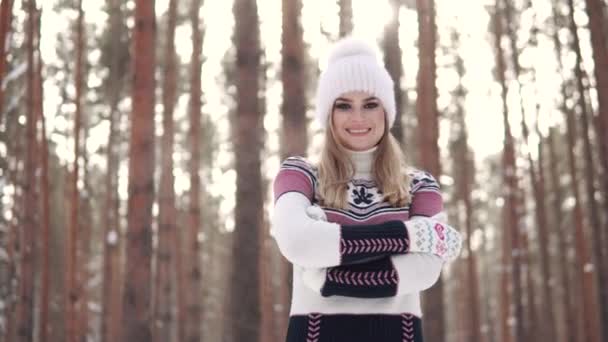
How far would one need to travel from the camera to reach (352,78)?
2.51 meters

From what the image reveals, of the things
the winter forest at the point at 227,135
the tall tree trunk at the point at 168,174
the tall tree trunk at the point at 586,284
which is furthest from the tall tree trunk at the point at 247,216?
the tall tree trunk at the point at 586,284

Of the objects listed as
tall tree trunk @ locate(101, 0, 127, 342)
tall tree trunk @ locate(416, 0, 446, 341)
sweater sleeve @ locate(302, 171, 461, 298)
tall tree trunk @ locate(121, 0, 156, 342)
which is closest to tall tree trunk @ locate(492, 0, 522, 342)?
tall tree trunk @ locate(416, 0, 446, 341)

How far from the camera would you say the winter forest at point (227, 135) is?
22.3 feet

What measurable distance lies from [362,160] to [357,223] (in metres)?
0.26

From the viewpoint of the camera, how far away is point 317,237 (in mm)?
2188

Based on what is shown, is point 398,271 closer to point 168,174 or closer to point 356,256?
point 356,256

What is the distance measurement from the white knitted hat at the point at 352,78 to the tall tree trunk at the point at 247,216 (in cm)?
438

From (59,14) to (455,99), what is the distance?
9531 millimetres

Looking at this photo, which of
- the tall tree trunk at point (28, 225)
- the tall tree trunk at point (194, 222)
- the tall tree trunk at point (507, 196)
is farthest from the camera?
the tall tree trunk at point (507, 196)

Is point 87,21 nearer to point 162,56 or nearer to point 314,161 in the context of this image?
point 162,56

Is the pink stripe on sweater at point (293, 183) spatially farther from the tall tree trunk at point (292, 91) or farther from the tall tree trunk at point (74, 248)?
the tall tree trunk at point (74, 248)

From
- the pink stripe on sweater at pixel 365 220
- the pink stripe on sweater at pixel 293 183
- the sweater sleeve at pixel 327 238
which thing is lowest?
the sweater sleeve at pixel 327 238

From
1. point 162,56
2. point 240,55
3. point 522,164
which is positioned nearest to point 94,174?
point 162,56

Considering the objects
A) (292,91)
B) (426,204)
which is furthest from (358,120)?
(292,91)
